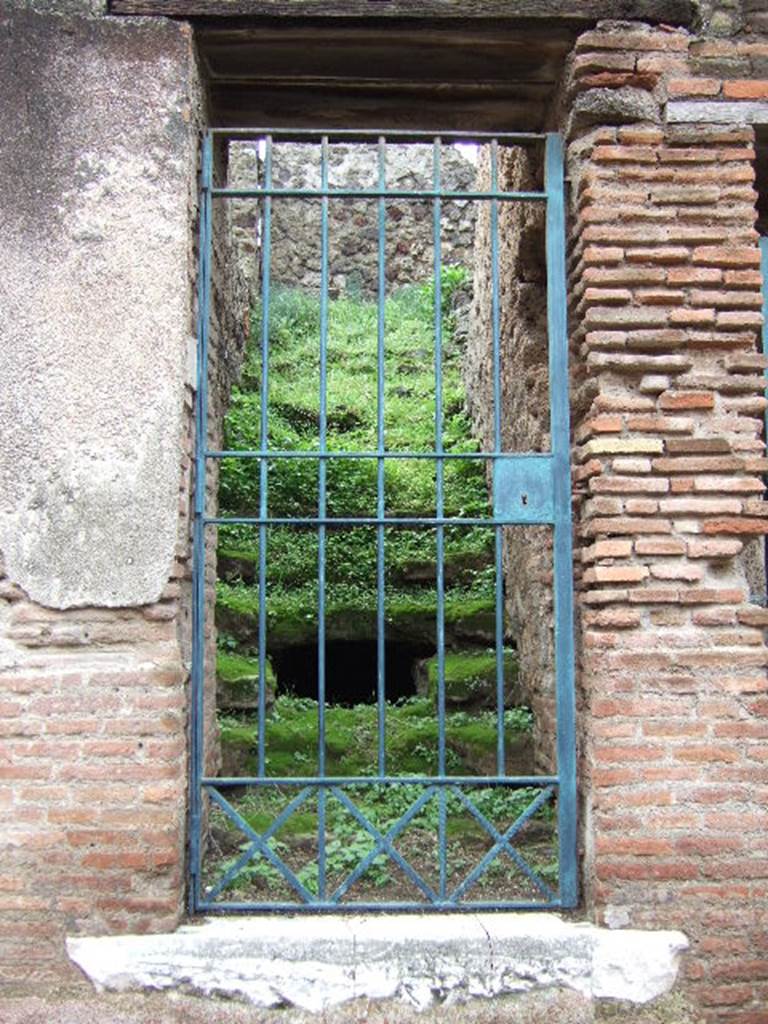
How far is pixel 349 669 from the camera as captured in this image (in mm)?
6383

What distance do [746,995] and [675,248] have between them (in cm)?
264

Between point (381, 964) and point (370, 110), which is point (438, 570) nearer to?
point (381, 964)

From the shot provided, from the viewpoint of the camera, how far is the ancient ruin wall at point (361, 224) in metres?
11.3

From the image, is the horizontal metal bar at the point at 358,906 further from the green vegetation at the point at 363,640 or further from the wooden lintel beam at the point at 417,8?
the wooden lintel beam at the point at 417,8

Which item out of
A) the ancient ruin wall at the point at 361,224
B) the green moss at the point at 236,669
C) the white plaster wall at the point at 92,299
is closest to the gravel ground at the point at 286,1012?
the white plaster wall at the point at 92,299

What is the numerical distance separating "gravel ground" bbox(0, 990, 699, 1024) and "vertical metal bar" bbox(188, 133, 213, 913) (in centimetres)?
38

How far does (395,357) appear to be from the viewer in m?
9.64

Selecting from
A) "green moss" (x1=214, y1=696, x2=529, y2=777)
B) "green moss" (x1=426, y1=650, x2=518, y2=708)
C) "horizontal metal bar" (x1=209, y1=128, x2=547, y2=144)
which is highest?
"horizontal metal bar" (x1=209, y1=128, x2=547, y2=144)

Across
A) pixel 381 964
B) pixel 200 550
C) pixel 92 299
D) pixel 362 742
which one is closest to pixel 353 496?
pixel 362 742

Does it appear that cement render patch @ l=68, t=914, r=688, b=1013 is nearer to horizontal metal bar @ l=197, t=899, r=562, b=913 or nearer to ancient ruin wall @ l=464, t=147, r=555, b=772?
horizontal metal bar @ l=197, t=899, r=562, b=913

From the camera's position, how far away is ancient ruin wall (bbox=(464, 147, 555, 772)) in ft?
15.5

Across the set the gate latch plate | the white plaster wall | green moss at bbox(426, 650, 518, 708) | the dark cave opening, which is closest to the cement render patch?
the white plaster wall

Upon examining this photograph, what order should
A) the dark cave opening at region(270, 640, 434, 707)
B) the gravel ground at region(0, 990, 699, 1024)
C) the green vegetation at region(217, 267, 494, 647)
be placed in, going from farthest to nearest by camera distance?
the dark cave opening at region(270, 640, 434, 707) → the green vegetation at region(217, 267, 494, 647) → the gravel ground at region(0, 990, 699, 1024)

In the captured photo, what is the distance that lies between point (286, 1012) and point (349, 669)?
10.6ft
